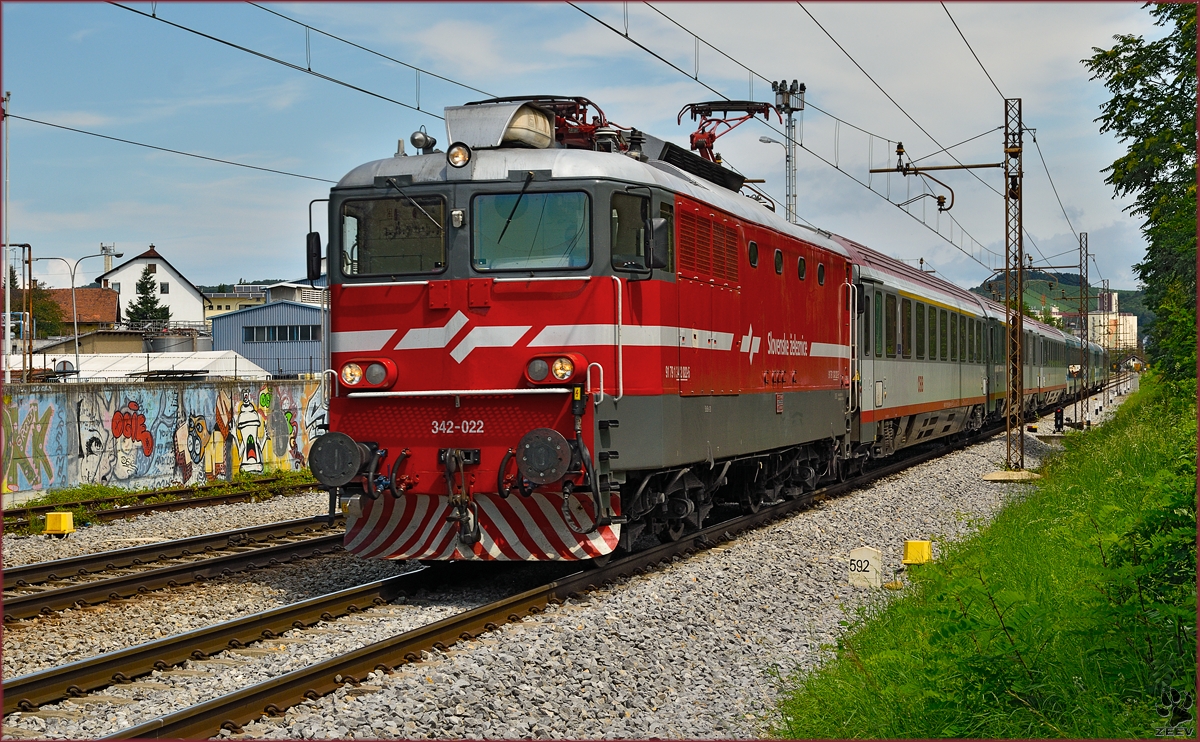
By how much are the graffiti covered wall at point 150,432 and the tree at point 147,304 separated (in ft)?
253

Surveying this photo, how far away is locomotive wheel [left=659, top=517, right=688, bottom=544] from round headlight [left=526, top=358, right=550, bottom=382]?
341 centimetres

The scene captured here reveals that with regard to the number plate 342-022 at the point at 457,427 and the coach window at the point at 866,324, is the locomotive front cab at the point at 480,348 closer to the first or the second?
the number plate 342-022 at the point at 457,427

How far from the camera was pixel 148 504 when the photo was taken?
17.7 metres

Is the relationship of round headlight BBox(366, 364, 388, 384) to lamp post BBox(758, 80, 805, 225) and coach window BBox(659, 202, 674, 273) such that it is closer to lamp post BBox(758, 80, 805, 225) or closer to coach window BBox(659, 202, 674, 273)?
coach window BBox(659, 202, 674, 273)

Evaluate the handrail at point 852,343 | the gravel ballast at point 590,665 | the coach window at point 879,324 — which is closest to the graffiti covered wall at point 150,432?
the handrail at point 852,343

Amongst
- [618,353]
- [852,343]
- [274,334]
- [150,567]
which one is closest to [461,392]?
[618,353]

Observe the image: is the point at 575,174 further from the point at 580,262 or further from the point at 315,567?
the point at 315,567

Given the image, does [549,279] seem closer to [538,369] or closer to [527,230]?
[527,230]

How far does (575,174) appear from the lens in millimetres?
10109

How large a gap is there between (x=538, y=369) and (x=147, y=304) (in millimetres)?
96034

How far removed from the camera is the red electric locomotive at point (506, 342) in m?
9.98

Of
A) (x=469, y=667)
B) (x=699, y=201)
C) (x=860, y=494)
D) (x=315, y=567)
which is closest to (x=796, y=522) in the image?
(x=860, y=494)

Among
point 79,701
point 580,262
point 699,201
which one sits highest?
point 699,201

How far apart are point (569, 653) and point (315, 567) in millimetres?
4848
